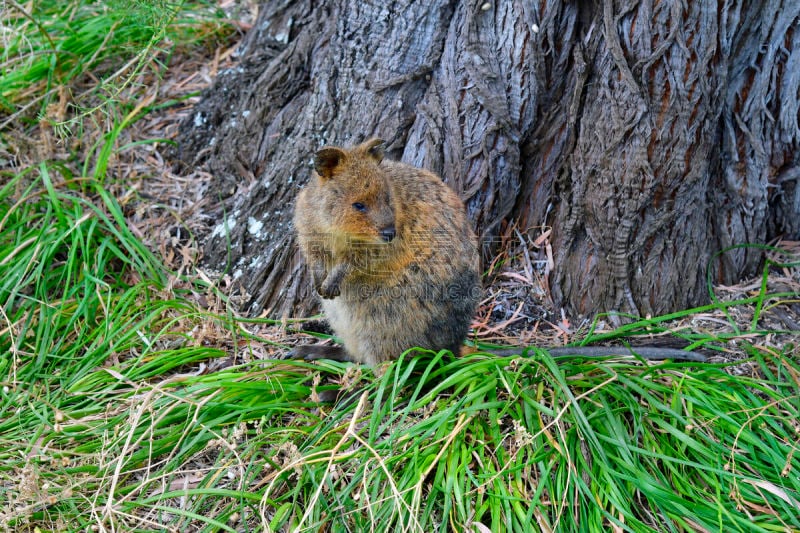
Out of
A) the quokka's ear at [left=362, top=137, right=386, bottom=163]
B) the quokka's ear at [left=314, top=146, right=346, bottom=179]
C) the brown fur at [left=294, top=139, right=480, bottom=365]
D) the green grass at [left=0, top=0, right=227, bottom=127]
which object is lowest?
the brown fur at [left=294, top=139, right=480, bottom=365]

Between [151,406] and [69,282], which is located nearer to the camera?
[151,406]

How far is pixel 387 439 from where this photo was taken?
3053mm

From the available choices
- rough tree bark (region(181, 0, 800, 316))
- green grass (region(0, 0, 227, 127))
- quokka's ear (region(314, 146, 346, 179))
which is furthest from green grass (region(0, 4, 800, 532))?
green grass (region(0, 0, 227, 127))

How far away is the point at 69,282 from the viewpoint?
13.4 ft

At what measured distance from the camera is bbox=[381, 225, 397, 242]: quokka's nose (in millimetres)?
3338

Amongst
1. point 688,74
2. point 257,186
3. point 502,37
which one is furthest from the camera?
point 257,186

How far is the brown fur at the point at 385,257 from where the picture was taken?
11.4ft

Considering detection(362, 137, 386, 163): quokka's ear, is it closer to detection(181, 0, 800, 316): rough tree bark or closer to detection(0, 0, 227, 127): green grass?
detection(181, 0, 800, 316): rough tree bark

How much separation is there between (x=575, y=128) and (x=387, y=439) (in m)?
2.05

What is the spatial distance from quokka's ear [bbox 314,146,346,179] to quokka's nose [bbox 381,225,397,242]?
0.44 m

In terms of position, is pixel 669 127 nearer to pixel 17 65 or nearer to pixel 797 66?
pixel 797 66

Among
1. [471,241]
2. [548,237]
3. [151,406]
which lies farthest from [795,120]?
[151,406]

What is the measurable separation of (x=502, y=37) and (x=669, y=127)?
1.04 meters

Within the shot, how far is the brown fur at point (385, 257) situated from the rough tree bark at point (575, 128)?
0.55 metres
